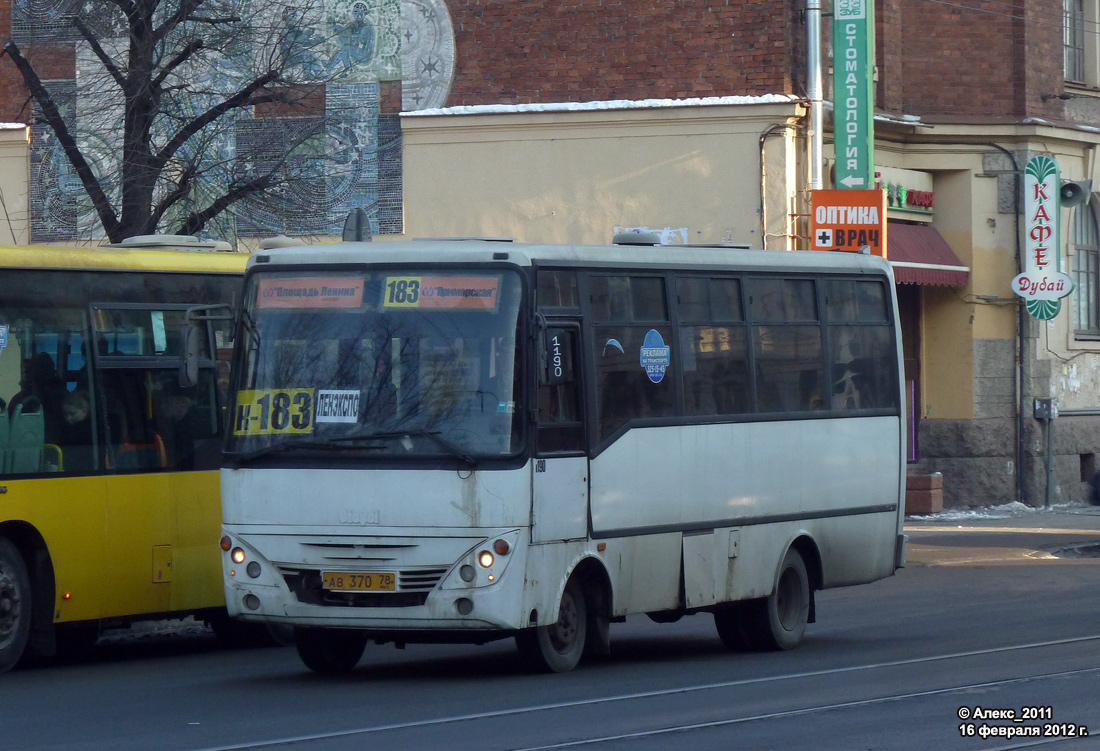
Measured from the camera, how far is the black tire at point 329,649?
11086mm

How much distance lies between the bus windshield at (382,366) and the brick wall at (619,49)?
46.8 feet

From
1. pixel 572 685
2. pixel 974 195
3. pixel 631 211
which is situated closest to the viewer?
pixel 572 685

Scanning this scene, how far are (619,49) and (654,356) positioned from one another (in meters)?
13.8

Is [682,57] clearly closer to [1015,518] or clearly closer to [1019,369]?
[1019,369]

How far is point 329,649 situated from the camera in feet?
36.8

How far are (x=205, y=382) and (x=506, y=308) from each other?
10.6 ft

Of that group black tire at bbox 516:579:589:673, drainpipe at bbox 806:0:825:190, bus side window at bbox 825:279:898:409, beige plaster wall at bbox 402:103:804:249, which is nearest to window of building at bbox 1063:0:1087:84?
drainpipe at bbox 806:0:825:190

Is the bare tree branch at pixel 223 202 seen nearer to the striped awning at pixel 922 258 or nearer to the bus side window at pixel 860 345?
the bus side window at pixel 860 345

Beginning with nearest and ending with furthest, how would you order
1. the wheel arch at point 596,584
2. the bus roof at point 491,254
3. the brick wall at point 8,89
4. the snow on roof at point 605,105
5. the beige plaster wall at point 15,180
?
the bus roof at point 491,254 < the wheel arch at point 596,584 < the snow on roof at point 605,105 < the brick wall at point 8,89 < the beige plaster wall at point 15,180

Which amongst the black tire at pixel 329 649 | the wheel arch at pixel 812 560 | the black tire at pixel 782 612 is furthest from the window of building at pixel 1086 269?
the black tire at pixel 329 649

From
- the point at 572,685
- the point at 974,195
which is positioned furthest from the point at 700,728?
the point at 974,195

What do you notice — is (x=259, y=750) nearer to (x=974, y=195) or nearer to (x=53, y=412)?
(x=53, y=412)

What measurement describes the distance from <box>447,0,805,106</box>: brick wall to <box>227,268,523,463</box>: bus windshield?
1427 cm

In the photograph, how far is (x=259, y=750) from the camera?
8.11 meters
